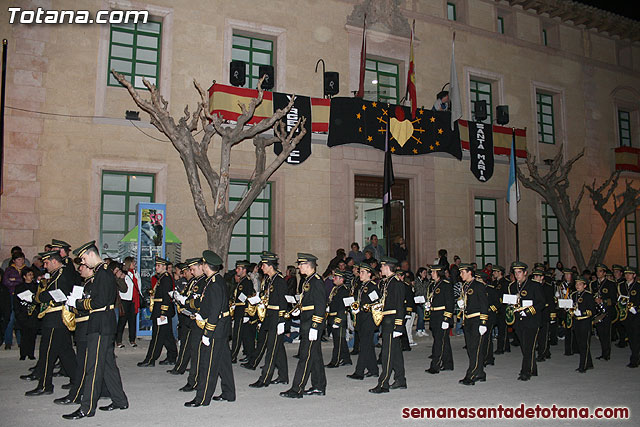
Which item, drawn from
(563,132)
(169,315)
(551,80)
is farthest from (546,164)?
(169,315)

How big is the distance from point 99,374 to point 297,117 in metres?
11.3

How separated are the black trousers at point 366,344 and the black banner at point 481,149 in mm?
12302

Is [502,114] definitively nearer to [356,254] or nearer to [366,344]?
[356,254]

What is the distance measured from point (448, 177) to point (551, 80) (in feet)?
24.8

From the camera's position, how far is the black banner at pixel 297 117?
16625 mm

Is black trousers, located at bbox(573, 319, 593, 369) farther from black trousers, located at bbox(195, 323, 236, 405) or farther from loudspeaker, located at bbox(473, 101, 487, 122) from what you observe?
loudspeaker, located at bbox(473, 101, 487, 122)

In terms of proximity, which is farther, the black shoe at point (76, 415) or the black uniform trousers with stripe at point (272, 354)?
the black uniform trousers with stripe at point (272, 354)

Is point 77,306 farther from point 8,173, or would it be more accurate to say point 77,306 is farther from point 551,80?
point 551,80

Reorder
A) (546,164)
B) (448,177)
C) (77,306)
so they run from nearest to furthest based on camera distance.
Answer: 1. (77,306)
2. (448,177)
3. (546,164)

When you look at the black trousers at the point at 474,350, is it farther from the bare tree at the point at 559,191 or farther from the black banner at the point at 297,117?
the bare tree at the point at 559,191

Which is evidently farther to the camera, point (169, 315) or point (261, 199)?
point (261, 199)

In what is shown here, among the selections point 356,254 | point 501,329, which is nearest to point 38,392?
point 501,329

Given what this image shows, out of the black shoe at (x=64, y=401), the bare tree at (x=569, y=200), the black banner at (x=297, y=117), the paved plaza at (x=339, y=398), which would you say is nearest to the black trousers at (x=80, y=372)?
the black shoe at (x=64, y=401)

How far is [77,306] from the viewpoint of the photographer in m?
7.09
